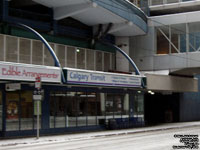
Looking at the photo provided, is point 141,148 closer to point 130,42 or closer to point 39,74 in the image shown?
point 39,74

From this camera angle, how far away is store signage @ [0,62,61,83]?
22000 mm

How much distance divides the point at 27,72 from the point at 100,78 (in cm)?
702

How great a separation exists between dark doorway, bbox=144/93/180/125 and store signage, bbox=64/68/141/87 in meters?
13.7

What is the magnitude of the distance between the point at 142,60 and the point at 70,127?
13790 mm

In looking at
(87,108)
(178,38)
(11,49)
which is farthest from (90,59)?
(178,38)

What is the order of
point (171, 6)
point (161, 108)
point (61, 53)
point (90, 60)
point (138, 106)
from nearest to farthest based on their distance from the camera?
point (61, 53) < point (90, 60) < point (138, 106) < point (171, 6) < point (161, 108)

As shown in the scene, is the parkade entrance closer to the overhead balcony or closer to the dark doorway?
the dark doorway

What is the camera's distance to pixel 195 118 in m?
48.3

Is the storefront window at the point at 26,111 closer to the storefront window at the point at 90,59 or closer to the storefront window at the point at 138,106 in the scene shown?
the storefront window at the point at 90,59

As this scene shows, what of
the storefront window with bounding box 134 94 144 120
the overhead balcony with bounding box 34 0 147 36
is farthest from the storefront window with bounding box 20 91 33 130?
the storefront window with bounding box 134 94 144 120

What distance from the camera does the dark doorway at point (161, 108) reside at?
151 ft

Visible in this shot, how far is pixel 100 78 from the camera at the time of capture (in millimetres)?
28906

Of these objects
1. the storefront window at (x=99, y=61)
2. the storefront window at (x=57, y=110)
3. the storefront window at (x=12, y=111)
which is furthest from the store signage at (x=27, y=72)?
the storefront window at (x=99, y=61)

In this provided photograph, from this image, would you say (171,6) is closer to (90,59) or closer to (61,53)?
(90,59)
